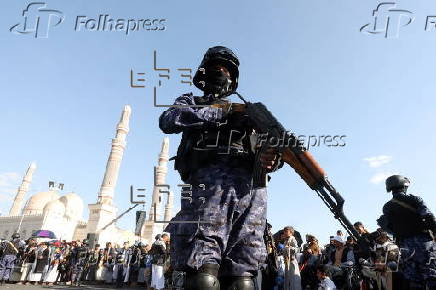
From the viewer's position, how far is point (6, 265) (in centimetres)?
1025

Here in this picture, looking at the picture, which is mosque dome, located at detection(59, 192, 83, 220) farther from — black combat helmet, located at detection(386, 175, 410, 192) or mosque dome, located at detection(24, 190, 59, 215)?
black combat helmet, located at detection(386, 175, 410, 192)

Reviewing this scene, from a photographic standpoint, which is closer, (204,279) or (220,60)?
(204,279)

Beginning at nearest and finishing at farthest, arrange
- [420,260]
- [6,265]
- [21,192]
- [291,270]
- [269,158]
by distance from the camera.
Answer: [269,158] → [420,260] → [291,270] → [6,265] → [21,192]

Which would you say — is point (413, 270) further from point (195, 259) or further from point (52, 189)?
point (52, 189)

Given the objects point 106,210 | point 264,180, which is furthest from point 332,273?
point 106,210


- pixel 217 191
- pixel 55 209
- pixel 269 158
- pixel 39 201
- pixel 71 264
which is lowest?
pixel 71 264

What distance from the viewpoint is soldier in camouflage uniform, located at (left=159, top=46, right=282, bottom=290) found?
5.84 feet

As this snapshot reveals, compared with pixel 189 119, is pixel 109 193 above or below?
above

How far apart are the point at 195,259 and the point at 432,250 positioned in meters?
3.65

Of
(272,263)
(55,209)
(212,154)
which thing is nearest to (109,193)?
(55,209)

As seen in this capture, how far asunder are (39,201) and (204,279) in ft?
199

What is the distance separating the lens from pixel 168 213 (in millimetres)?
50281

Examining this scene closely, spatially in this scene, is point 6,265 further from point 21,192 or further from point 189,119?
point 21,192

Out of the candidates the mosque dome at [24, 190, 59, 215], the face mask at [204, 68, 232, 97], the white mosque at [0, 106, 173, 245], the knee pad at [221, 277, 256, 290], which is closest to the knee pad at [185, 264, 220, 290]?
the knee pad at [221, 277, 256, 290]
